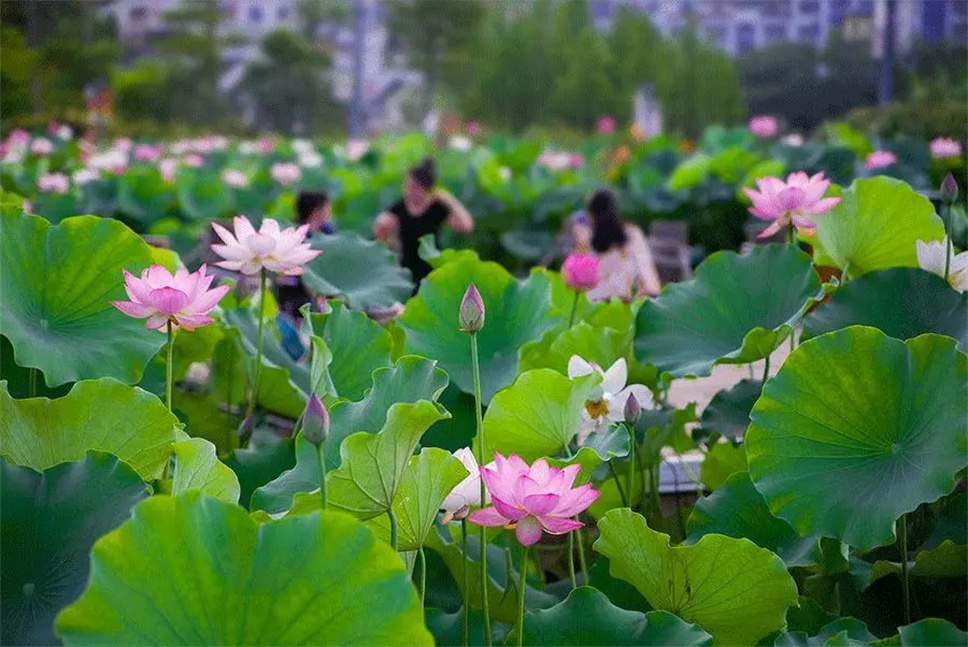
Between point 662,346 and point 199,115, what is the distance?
823 inches

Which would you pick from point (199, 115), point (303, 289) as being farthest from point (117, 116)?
point (303, 289)

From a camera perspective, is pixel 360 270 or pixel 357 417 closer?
pixel 357 417

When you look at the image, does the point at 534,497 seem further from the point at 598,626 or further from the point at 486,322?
the point at 486,322

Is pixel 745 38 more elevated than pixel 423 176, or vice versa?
pixel 423 176

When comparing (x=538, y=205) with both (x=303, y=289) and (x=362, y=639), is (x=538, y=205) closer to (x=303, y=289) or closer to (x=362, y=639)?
(x=303, y=289)

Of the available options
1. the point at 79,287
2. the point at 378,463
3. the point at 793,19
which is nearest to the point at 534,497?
the point at 378,463

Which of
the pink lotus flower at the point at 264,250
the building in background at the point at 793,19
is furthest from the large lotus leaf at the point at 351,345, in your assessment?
the building in background at the point at 793,19

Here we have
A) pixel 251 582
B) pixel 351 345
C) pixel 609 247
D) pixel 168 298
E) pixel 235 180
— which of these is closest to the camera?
pixel 251 582

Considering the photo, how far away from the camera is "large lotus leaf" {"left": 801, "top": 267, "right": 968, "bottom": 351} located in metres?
1.35

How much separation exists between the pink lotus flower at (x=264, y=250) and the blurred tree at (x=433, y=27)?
74.6 ft

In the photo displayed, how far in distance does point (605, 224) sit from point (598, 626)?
368cm

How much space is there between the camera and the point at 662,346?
1501 millimetres

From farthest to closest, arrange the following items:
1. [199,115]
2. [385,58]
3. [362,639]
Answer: [385,58] < [199,115] < [362,639]

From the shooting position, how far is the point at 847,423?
3.77ft
